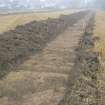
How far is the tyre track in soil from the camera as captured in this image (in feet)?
44.6

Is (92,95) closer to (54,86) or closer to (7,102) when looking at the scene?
(54,86)

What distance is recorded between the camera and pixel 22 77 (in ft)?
55.2

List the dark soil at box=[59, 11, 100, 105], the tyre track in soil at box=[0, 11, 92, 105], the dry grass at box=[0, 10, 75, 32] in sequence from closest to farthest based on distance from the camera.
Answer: the dark soil at box=[59, 11, 100, 105] → the tyre track in soil at box=[0, 11, 92, 105] → the dry grass at box=[0, 10, 75, 32]

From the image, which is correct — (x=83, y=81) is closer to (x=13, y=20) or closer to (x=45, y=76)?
(x=45, y=76)

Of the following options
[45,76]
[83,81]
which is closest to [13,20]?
[45,76]

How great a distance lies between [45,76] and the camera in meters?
17.3

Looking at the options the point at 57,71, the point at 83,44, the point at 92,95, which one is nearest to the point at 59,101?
the point at 92,95

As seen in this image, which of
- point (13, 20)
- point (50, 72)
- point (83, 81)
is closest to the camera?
point (83, 81)

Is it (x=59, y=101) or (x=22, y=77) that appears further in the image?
(x=22, y=77)

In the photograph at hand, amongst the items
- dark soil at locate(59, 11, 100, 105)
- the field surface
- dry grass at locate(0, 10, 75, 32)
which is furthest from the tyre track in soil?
dry grass at locate(0, 10, 75, 32)

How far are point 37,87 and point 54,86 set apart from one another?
893 mm

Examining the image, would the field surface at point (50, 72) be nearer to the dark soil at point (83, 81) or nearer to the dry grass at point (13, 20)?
the dark soil at point (83, 81)

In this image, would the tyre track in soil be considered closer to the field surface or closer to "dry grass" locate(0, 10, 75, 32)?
the field surface

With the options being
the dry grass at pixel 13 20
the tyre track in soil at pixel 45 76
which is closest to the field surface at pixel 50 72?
the tyre track in soil at pixel 45 76
